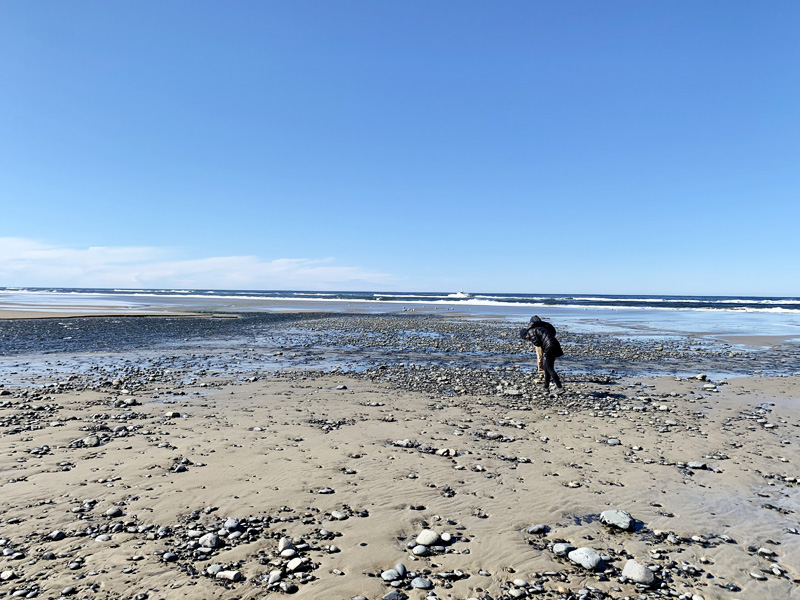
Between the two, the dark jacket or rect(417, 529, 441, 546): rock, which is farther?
the dark jacket

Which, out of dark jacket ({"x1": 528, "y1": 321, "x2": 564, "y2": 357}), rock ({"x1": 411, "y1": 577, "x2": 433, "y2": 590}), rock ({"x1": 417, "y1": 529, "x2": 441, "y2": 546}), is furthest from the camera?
dark jacket ({"x1": 528, "y1": 321, "x2": 564, "y2": 357})

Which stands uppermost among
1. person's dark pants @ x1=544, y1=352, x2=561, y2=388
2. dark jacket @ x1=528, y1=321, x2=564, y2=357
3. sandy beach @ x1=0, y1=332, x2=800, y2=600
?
dark jacket @ x1=528, y1=321, x2=564, y2=357

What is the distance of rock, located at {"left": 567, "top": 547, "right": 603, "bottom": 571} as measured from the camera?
4.96 metres

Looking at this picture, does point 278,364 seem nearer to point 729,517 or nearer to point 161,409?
point 161,409

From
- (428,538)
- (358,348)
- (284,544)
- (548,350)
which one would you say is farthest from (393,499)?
(358,348)

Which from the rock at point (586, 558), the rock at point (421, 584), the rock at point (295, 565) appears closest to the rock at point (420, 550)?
the rock at point (421, 584)

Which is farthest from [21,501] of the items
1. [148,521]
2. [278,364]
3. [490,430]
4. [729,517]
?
[278,364]

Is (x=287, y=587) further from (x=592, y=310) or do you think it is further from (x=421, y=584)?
(x=592, y=310)

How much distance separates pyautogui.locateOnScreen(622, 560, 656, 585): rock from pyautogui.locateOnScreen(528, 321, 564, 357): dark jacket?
9.40 meters

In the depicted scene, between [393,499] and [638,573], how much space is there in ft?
10.3

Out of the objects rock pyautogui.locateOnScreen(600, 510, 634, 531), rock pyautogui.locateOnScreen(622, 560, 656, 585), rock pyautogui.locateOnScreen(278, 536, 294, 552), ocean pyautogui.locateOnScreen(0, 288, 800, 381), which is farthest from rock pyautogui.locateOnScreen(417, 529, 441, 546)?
ocean pyautogui.locateOnScreen(0, 288, 800, 381)

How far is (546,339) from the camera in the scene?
47.1 feet

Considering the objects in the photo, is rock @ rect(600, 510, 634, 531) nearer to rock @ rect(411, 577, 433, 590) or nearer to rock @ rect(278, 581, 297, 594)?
rock @ rect(411, 577, 433, 590)

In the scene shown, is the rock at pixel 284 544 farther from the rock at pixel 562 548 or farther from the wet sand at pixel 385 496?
the rock at pixel 562 548
